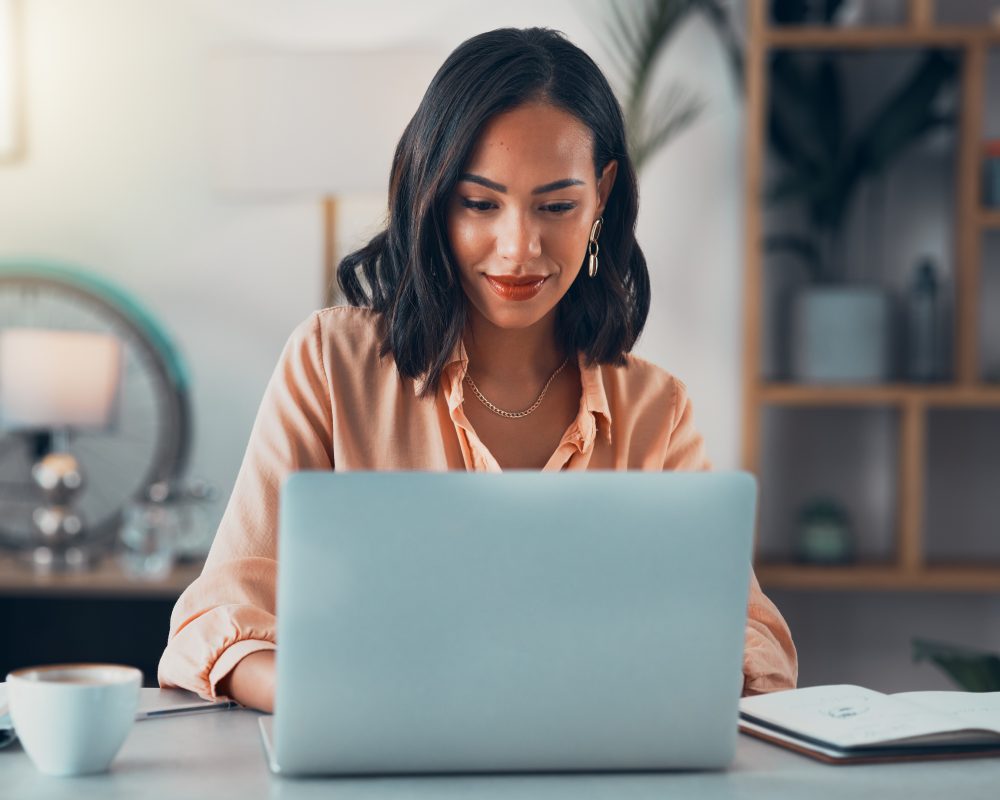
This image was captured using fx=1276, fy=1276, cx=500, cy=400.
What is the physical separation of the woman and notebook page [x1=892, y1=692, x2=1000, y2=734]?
0.17m

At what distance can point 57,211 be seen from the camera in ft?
9.94

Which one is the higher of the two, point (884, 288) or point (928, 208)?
point (928, 208)

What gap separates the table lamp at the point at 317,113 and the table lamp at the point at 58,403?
0.51 meters

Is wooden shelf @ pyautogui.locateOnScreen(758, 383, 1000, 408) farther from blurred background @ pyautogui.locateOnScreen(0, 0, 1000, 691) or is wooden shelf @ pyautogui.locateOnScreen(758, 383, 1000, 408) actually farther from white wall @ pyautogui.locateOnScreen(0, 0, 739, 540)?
white wall @ pyautogui.locateOnScreen(0, 0, 739, 540)

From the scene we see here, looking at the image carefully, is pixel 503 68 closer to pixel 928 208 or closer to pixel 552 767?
pixel 552 767

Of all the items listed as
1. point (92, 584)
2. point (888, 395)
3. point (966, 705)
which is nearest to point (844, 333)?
point (888, 395)

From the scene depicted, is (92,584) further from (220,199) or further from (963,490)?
(963,490)

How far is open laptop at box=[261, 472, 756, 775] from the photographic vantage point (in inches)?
30.9

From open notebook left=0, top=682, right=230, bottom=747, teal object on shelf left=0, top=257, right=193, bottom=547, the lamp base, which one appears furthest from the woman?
teal object on shelf left=0, top=257, right=193, bottom=547

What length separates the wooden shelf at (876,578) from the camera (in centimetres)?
271

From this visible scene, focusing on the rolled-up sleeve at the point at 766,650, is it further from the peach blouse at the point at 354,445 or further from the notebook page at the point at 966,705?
the notebook page at the point at 966,705

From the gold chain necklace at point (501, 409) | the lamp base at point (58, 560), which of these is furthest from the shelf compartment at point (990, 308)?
the lamp base at point (58, 560)

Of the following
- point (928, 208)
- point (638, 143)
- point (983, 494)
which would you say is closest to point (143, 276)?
point (638, 143)

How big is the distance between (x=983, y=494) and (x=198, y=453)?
6.02 ft
